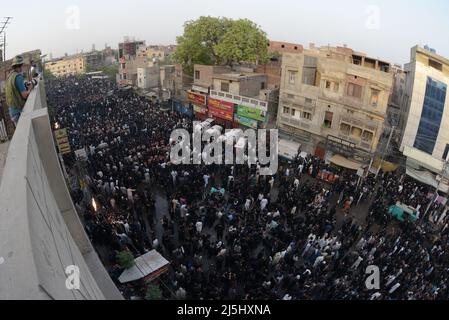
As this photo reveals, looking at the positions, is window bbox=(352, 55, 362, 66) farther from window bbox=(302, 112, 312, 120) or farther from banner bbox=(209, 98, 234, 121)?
banner bbox=(209, 98, 234, 121)

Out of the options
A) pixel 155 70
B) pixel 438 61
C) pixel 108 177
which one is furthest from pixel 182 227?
pixel 155 70

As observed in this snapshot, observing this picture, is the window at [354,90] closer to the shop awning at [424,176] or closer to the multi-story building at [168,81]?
the shop awning at [424,176]

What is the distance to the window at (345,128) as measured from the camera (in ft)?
80.1

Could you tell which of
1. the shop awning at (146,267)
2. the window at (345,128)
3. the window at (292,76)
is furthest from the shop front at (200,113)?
the shop awning at (146,267)

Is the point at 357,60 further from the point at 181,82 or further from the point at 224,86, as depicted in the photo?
the point at 181,82

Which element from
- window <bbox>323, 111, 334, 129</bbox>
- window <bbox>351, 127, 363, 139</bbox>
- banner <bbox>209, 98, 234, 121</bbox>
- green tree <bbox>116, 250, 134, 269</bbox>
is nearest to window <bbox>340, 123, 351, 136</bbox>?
window <bbox>351, 127, 363, 139</bbox>

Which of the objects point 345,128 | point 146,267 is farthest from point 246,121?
point 146,267

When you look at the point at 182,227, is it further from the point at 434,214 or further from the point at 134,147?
the point at 434,214

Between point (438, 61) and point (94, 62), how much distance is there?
95.7 meters

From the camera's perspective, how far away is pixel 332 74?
80.7 feet

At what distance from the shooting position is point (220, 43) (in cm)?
3409

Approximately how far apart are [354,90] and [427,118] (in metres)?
5.81

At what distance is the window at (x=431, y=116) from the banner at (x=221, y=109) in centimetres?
1685

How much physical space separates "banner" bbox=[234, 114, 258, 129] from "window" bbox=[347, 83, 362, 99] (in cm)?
906
